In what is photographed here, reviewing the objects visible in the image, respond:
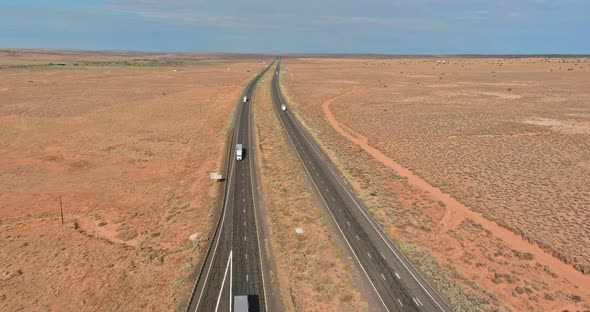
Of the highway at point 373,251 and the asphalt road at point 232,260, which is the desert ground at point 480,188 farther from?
the asphalt road at point 232,260

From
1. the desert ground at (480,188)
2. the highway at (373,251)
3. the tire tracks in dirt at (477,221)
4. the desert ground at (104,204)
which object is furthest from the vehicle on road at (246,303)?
the tire tracks in dirt at (477,221)

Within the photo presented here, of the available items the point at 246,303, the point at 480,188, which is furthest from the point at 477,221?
the point at 246,303

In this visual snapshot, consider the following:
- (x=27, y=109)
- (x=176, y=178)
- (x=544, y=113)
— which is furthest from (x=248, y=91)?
(x=544, y=113)

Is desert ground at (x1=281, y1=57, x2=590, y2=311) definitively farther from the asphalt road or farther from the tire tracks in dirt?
the asphalt road

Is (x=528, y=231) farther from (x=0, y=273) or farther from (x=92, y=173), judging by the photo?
(x=92, y=173)

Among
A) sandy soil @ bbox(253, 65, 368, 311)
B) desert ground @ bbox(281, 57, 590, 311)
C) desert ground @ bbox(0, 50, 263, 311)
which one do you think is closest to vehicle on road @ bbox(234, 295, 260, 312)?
sandy soil @ bbox(253, 65, 368, 311)
